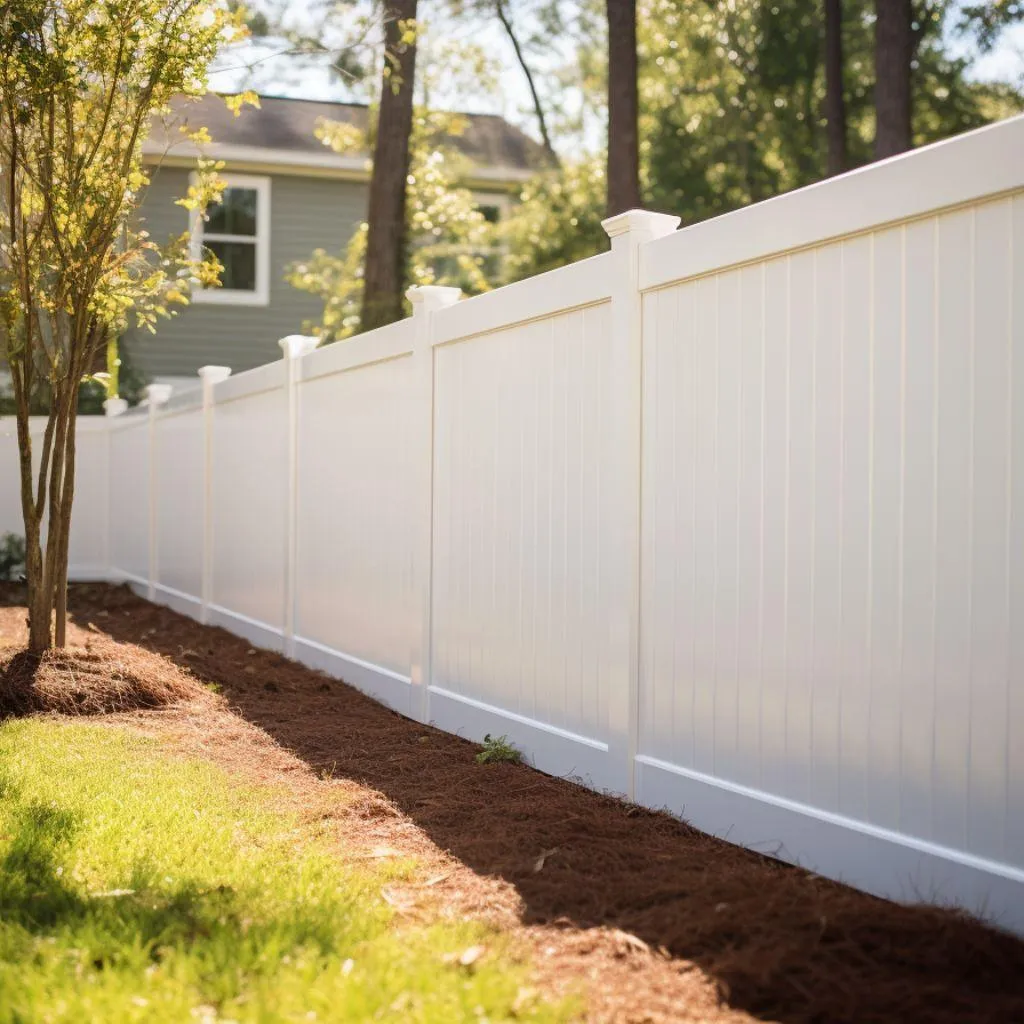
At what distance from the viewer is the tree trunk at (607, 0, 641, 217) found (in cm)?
1394

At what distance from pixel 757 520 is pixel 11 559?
11.4m

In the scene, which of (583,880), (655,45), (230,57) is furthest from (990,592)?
(655,45)

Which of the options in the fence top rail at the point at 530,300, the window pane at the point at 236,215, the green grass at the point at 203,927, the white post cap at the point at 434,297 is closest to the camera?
the green grass at the point at 203,927

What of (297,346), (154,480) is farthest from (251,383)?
(154,480)

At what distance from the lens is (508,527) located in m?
5.75

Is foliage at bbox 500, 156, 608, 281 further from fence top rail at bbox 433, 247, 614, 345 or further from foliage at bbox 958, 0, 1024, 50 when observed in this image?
fence top rail at bbox 433, 247, 614, 345

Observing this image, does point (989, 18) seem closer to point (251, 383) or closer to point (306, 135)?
point (306, 135)

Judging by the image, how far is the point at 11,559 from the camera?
13750mm

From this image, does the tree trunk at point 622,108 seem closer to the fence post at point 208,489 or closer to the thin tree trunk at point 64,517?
the fence post at point 208,489

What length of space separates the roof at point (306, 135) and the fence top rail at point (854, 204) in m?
14.3

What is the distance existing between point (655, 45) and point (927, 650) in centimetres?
1974

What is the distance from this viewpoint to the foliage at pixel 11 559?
45.1 ft

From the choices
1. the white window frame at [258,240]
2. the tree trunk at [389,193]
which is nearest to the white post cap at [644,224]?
the tree trunk at [389,193]

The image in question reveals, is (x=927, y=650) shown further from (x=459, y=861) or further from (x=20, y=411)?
(x=20, y=411)
